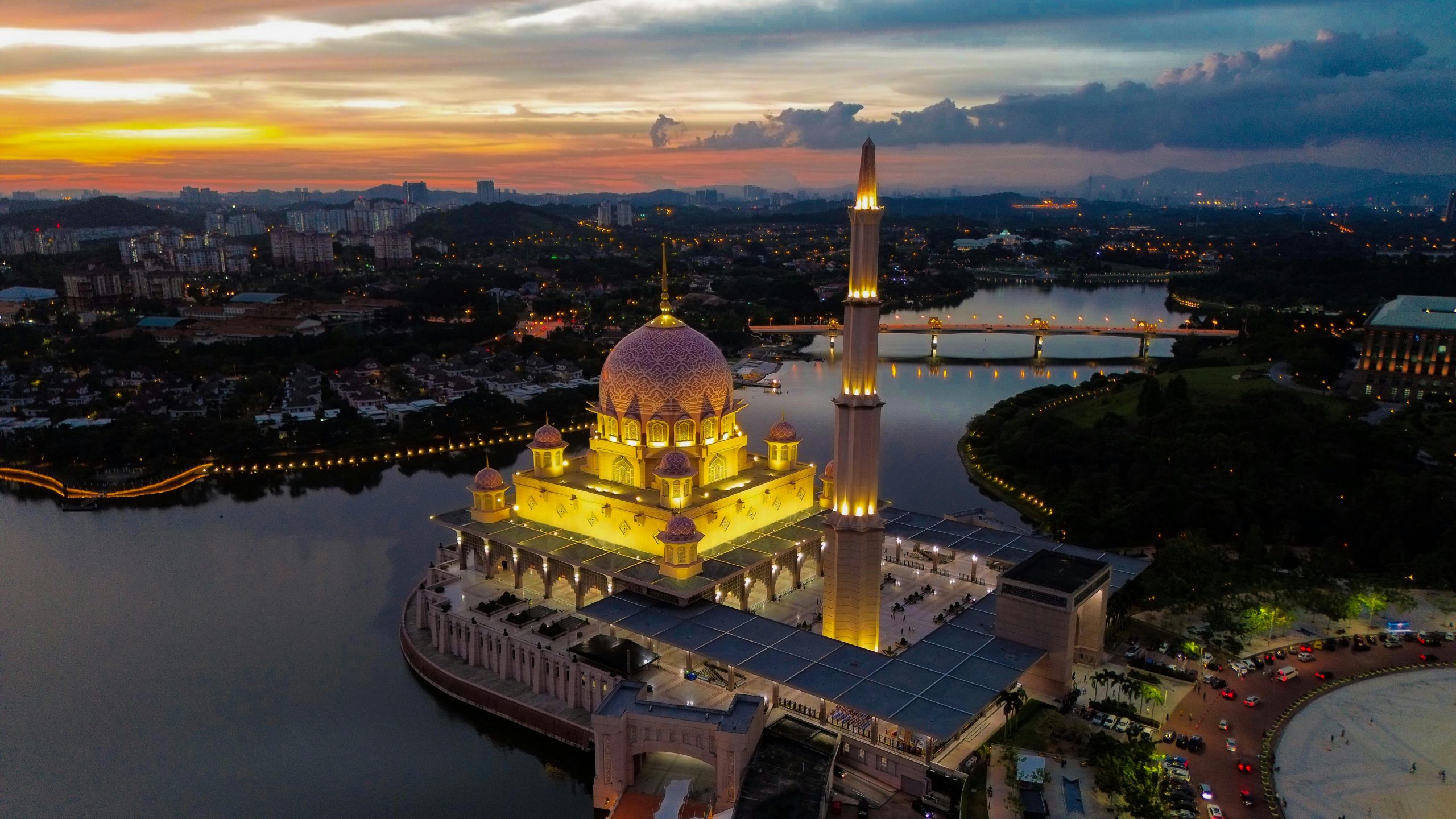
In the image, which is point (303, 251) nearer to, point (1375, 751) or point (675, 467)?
point (675, 467)

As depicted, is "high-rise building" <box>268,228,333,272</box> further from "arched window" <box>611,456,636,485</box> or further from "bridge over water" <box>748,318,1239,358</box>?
"arched window" <box>611,456,636,485</box>

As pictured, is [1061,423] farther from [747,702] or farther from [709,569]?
[747,702]

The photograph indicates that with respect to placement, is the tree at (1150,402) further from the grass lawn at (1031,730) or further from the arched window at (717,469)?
the grass lawn at (1031,730)

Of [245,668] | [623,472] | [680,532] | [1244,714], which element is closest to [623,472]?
[623,472]

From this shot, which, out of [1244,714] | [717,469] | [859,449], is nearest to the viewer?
[1244,714]

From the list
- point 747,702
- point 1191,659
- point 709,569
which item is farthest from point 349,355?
point 1191,659

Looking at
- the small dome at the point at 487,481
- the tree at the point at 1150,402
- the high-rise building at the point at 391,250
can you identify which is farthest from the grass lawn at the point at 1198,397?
the high-rise building at the point at 391,250
